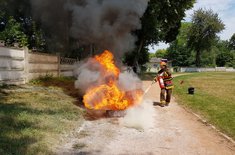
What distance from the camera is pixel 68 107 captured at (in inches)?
395

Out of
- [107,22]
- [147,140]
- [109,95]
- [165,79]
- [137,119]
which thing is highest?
[107,22]

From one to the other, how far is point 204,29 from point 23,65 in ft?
225

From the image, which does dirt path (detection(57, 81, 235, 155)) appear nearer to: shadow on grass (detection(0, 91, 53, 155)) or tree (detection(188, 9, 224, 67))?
shadow on grass (detection(0, 91, 53, 155))

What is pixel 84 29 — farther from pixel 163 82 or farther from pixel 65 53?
pixel 65 53

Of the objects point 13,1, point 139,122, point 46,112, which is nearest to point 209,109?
point 139,122

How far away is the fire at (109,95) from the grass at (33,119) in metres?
0.69

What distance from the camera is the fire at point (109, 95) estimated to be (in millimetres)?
10180

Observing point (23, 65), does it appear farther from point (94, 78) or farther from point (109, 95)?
point (109, 95)

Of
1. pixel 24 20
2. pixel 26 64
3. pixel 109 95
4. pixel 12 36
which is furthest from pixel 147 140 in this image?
pixel 24 20

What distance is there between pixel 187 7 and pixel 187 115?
901 inches

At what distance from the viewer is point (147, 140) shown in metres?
7.20

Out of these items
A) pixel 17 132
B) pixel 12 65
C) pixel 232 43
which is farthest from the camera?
Answer: pixel 232 43

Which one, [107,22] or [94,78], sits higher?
[107,22]

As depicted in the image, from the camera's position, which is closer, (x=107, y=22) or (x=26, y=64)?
(x=107, y=22)
